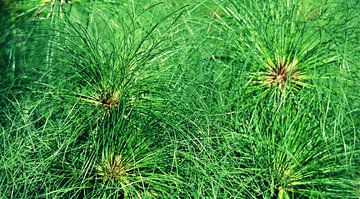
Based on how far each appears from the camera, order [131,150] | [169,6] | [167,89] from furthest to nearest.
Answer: [169,6], [167,89], [131,150]

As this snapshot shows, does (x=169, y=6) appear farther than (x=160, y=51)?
Yes

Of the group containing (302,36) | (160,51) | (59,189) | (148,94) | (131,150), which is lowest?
(59,189)

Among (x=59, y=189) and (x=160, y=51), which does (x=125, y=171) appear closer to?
(x=59, y=189)

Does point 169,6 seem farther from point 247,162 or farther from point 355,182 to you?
point 355,182

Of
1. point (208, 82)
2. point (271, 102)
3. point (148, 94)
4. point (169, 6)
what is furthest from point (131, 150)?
point (169, 6)

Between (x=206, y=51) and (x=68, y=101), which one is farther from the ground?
(x=206, y=51)

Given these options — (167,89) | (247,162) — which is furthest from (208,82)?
(247,162)

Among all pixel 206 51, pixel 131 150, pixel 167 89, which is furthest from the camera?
pixel 206 51
